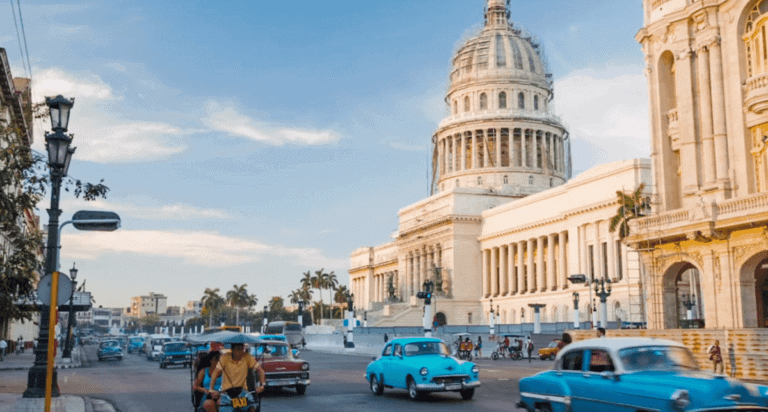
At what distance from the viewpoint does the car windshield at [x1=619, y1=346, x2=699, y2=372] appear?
11000mm

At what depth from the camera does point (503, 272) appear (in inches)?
3696

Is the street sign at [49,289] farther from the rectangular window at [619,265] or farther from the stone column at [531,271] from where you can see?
the stone column at [531,271]

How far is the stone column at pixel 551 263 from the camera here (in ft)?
272

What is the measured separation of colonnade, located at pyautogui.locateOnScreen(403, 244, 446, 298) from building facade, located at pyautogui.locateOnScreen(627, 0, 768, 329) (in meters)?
62.5

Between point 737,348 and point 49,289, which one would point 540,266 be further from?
point 49,289

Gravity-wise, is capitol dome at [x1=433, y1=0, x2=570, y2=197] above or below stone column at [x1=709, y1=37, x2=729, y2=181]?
above

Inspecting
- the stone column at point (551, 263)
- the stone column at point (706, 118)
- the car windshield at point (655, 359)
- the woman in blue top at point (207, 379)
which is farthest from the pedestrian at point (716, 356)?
the stone column at point (551, 263)

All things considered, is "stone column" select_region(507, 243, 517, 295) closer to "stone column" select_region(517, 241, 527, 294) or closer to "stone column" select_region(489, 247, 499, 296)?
"stone column" select_region(517, 241, 527, 294)

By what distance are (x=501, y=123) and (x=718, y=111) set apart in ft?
253

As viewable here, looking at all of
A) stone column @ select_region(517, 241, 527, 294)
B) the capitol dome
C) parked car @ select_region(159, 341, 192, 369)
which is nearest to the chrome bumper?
parked car @ select_region(159, 341, 192, 369)

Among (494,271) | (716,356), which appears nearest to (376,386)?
(716,356)

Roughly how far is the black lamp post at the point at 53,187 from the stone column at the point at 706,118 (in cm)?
2675

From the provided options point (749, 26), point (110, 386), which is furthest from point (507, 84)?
point (110, 386)

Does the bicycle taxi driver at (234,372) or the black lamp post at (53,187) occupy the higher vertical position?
the black lamp post at (53,187)
